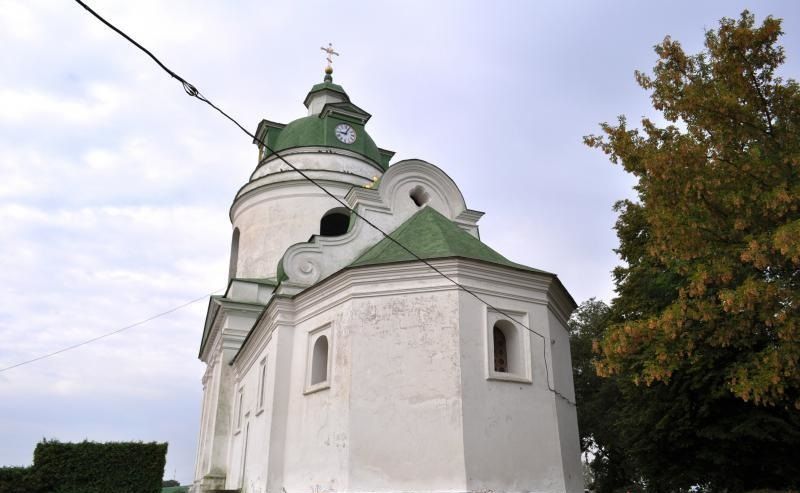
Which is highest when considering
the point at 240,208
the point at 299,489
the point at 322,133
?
the point at 322,133

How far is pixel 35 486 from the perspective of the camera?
17750 mm

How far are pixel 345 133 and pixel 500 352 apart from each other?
14.0 m

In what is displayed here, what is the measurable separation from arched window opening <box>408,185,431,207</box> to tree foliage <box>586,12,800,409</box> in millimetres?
7480

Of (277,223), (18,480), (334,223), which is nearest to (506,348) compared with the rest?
(277,223)

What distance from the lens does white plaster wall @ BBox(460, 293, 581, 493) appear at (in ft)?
36.3

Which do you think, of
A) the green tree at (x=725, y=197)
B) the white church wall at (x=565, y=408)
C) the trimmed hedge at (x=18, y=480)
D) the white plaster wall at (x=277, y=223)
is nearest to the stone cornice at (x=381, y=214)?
the white plaster wall at (x=277, y=223)

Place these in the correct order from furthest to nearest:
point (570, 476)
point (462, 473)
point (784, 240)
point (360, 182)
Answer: point (360, 182) < point (570, 476) < point (462, 473) < point (784, 240)

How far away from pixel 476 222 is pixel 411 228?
13.6 ft

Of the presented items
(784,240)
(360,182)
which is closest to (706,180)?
(784,240)

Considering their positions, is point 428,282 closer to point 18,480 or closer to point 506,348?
point 506,348

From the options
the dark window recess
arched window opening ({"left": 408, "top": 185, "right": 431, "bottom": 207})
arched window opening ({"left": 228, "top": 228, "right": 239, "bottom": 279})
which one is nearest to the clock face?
the dark window recess

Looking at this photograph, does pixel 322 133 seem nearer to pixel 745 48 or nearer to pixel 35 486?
pixel 35 486

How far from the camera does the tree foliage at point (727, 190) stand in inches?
346

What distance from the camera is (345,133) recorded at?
24.4 m
